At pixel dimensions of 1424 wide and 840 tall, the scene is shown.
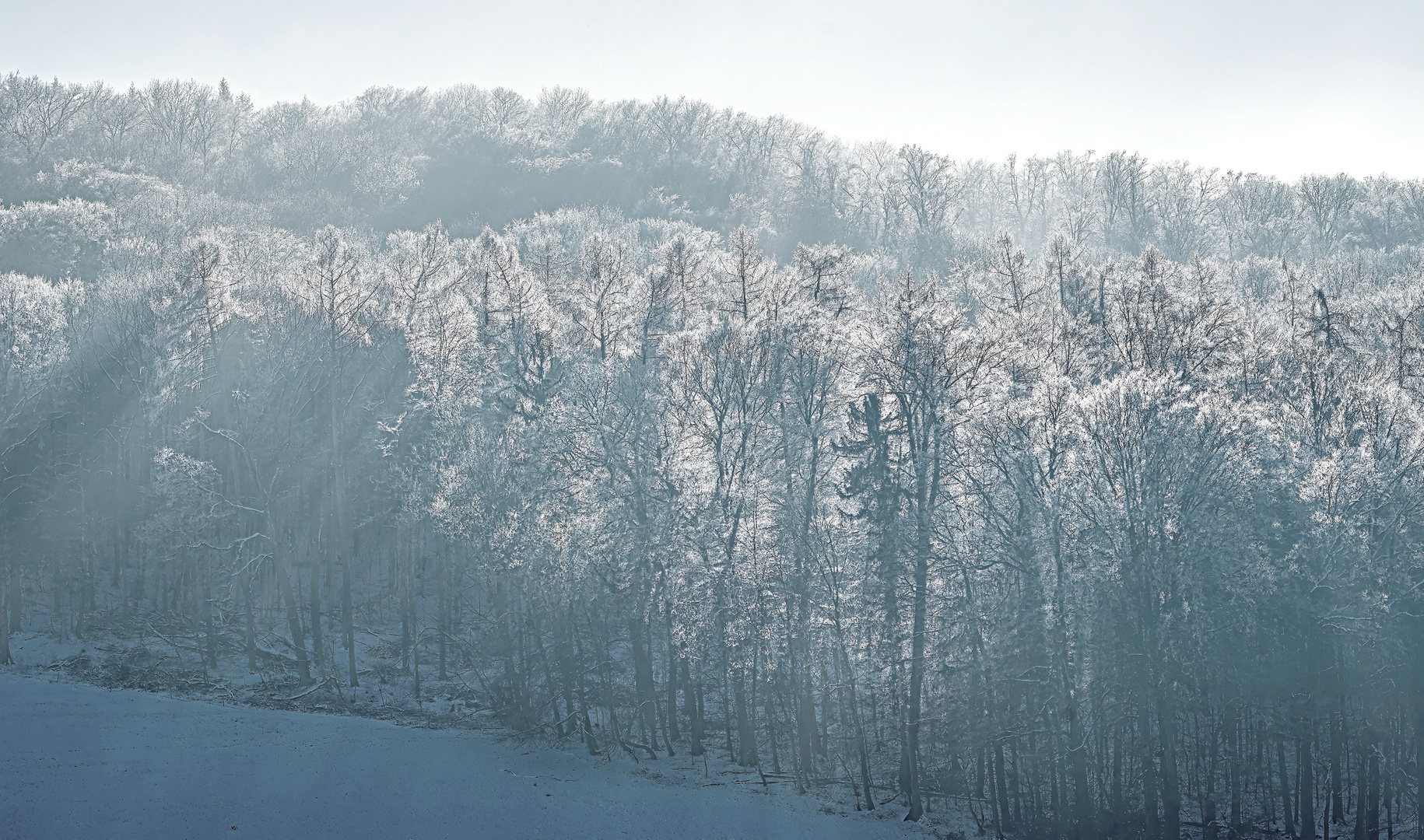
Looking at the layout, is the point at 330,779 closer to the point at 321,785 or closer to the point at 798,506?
the point at 321,785

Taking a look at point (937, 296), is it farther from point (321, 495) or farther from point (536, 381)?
point (321, 495)

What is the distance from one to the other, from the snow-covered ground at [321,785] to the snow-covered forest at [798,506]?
2.34 m

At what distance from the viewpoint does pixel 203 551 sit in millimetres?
39875

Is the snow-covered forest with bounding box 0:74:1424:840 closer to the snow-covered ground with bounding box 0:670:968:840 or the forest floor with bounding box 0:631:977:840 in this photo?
the forest floor with bounding box 0:631:977:840

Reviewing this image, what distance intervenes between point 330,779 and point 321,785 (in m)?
0.47

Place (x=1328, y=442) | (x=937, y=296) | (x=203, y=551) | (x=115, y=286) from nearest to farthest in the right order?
(x=1328, y=442)
(x=937, y=296)
(x=203, y=551)
(x=115, y=286)

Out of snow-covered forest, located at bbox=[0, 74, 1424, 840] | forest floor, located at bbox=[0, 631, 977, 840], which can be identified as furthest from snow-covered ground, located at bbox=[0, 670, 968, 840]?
snow-covered forest, located at bbox=[0, 74, 1424, 840]

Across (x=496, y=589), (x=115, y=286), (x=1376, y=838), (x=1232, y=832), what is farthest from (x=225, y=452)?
(x=1376, y=838)

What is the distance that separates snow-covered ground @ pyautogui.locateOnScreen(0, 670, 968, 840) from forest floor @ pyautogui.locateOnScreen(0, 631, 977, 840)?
6 cm

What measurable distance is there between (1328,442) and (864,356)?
46.6 feet

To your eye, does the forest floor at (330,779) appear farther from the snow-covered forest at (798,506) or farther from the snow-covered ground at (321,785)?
the snow-covered forest at (798,506)

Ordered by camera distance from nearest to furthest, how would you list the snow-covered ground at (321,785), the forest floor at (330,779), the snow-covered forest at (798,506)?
the snow-covered ground at (321,785) → the forest floor at (330,779) → the snow-covered forest at (798,506)

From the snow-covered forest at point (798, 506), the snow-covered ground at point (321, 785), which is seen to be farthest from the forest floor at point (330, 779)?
the snow-covered forest at point (798, 506)

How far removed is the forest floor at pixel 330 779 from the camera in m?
21.7
